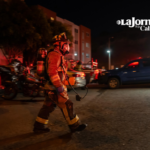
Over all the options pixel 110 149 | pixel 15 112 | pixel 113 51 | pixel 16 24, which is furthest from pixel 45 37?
pixel 113 51

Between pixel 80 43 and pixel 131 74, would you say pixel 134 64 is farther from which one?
pixel 80 43

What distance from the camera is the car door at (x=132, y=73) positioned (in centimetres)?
1182

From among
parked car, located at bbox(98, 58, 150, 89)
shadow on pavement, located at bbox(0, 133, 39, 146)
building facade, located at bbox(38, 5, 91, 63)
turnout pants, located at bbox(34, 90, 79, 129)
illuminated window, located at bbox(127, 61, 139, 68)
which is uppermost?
building facade, located at bbox(38, 5, 91, 63)

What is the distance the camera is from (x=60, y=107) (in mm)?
3756

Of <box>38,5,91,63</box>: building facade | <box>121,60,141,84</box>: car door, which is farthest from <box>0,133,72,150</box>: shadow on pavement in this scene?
<box>38,5,91,63</box>: building facade

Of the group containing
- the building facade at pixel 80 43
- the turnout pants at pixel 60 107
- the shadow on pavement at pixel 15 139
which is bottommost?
the shadow on pavement at pixel 15 139

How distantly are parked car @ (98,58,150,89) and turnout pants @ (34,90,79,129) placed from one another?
854cm

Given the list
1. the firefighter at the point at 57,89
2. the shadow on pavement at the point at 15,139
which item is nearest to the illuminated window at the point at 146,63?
the firefighter at the point at 57,89

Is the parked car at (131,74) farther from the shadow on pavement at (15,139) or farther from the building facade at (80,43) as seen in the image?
the building facade at (80,43)

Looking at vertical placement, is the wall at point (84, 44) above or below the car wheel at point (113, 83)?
above

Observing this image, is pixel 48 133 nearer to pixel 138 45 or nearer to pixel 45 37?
pixel 45 37

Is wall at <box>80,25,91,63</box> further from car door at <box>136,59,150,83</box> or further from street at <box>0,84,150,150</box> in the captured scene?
street at <box>0,84,150,150</box>

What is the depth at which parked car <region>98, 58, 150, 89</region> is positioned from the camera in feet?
38.6

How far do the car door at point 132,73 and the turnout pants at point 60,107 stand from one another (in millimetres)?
8668
